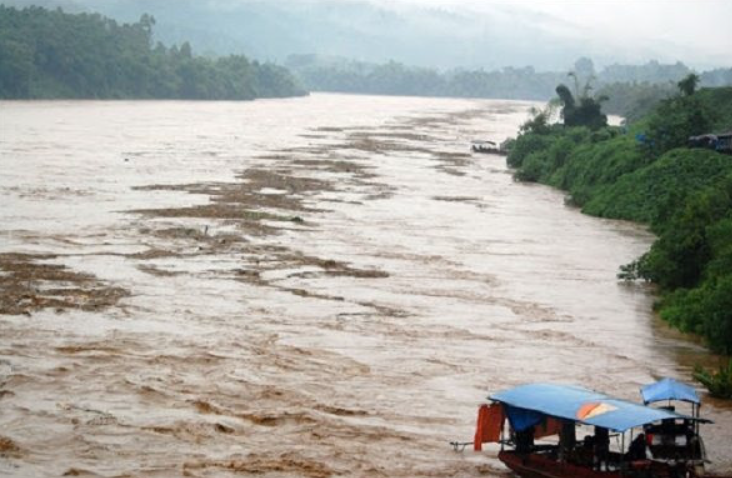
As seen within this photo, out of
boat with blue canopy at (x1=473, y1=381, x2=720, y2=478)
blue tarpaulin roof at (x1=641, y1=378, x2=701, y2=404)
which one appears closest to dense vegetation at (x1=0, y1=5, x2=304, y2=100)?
blue tarpaulin roof at (x1=641, y1=378, x2=701, y2=404)

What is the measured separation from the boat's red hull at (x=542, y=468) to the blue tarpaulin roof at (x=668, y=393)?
185 centimetres

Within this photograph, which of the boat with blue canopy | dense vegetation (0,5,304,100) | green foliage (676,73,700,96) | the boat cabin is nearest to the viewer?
the boat with blue canopy

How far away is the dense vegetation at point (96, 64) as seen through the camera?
8969cm

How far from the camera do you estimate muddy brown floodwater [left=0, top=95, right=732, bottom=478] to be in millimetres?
15047

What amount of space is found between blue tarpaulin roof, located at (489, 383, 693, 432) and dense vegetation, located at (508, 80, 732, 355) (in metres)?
7.92


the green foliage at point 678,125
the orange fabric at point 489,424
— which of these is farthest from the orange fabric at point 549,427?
the green foliage at point 678,125

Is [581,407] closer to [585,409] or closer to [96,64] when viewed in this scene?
[585,409]

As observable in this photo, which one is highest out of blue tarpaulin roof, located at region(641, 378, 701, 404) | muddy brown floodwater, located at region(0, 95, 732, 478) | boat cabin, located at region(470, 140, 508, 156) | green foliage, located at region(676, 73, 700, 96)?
green foliage, located at region(676, 73, 700, 96)

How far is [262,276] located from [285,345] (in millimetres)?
5811

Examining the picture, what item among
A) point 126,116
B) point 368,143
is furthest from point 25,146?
point 126,116

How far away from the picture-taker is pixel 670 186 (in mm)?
38906

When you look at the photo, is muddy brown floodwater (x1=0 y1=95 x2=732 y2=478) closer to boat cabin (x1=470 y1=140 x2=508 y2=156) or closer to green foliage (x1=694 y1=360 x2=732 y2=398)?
green foliage (x1=694 y1=360 x2=732 y2=398)

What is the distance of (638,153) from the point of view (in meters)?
45.0

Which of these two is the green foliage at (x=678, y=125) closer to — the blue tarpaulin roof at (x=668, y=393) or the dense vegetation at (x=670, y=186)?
the dense vegetation at (x=670, y=186)
